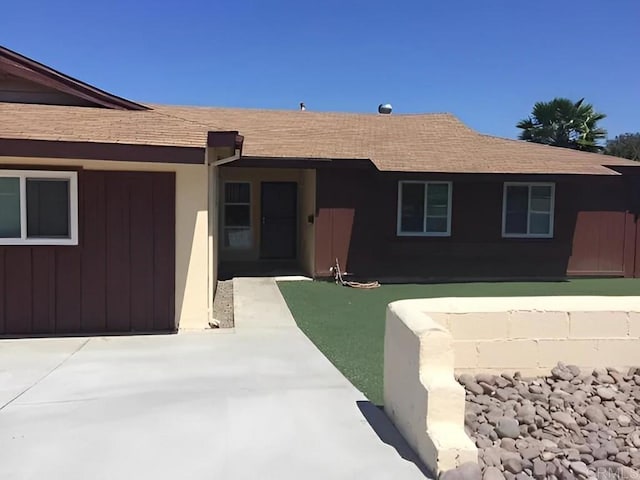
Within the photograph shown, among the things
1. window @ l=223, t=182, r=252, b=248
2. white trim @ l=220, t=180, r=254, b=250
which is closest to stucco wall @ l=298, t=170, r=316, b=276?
white trim @ l=220, t=180, r=254, b=250

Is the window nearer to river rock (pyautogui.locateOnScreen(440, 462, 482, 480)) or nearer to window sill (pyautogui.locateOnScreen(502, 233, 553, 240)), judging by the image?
window sill (pyautogui.locateOnScreen(502, 233, 553, 240))

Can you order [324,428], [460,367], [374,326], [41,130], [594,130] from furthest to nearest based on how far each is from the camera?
[594,130] < [374,326] < [41,130] < [460,367] < [324,428]

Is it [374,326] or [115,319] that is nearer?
[115,319]

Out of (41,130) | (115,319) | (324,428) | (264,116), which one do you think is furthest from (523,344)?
A: (264,116)

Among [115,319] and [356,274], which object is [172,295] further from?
[356,274]

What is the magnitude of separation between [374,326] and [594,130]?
970 inches

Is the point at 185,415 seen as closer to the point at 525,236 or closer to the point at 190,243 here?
the point at 190,243

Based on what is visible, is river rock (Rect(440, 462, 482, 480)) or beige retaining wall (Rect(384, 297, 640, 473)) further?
beige retaining wall (Rect(384, 297, 640, 473))

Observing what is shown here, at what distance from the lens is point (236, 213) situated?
16234 millimetres

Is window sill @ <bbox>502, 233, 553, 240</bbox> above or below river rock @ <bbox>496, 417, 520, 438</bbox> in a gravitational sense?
above

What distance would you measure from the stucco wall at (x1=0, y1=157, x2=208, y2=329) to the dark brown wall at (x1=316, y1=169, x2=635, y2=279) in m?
5.52

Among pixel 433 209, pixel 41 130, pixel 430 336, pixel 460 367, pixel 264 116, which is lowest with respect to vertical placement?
pixel 460 367

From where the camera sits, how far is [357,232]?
46.2 ft

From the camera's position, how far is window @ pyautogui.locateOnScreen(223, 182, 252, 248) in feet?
53.2
